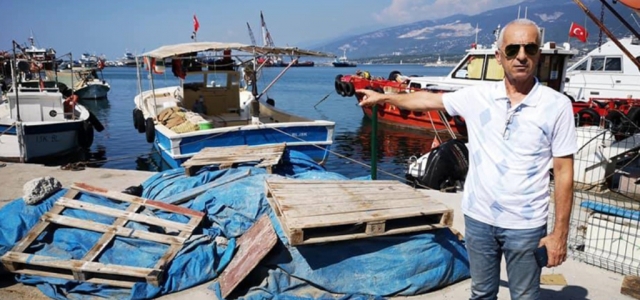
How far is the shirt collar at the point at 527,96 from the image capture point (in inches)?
87.0

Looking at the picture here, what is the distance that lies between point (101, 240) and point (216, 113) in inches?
344

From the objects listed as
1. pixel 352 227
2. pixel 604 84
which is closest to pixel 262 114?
pixel 352 227

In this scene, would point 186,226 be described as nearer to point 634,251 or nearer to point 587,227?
point 587,227

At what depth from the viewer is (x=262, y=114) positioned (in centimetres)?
1315

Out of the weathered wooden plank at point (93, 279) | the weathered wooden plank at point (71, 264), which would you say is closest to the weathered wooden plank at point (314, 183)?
the weathered wooden plank at point (71, 264)

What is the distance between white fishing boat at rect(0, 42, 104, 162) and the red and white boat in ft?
30.0

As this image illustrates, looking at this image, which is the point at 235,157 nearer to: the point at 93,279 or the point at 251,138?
the point at 251,138

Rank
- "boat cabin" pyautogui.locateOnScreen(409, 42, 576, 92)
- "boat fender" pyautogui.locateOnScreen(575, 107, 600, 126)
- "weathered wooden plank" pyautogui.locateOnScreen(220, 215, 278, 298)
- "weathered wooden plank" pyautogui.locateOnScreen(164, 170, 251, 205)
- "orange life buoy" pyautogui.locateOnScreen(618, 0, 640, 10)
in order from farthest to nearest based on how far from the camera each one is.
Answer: "boat cabin" pyautogui.locateOnScreen(409, 42, 576, 92) → "boat fender" pyautogui.locateOnScreen(575, 107, 600, 126) → "orange life buoy" pyautogui.locateOnScreen(618, 0, 640, 10) → "weathered wooden plank" pyautogui.locateOnScreen(164, 170, 251, 205) → "weathered wooden plank" pyautogui.locateOnScreen(220, 215, 278, 298)

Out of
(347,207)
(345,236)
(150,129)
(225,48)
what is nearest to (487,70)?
(225,48)

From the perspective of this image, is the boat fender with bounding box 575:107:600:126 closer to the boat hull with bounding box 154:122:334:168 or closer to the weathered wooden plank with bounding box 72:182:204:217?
the boat hull with bounding box 154:122:334:168

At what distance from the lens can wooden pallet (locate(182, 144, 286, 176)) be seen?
21.3 ft

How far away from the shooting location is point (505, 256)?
7.94 ft

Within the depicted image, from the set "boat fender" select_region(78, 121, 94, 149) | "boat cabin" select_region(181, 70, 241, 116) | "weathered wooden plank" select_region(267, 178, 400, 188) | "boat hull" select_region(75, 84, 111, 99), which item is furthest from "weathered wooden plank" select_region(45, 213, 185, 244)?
"boat hull" select_region(75, 84, 111, 99)

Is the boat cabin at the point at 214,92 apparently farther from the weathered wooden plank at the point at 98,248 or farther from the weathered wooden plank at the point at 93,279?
the weathered wooden plank at the point at 93,279
